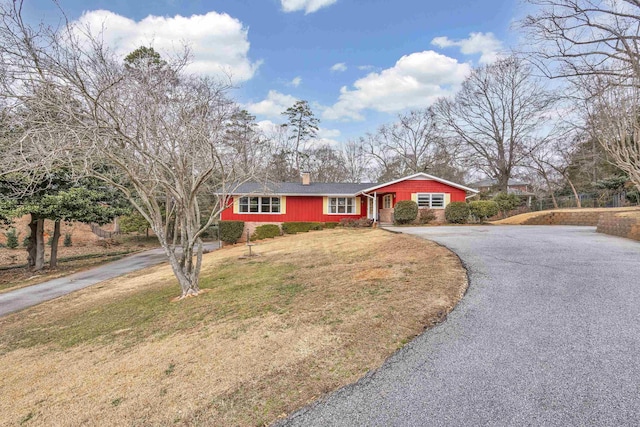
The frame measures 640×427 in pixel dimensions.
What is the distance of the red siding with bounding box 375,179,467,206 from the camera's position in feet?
63.8

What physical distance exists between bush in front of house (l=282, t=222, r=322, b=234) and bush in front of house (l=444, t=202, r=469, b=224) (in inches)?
305

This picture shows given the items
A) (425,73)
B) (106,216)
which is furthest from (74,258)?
(425,73)

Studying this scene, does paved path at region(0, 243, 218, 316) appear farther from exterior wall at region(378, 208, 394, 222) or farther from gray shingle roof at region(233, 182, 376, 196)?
exterior wall at region(378, 208, 394, 222)

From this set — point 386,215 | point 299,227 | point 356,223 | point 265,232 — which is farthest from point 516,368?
point 386,215

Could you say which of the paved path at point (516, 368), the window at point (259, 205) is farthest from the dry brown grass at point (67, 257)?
the paved path at point (516, 368)

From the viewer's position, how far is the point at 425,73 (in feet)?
73.7

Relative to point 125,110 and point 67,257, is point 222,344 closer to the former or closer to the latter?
point 125,110

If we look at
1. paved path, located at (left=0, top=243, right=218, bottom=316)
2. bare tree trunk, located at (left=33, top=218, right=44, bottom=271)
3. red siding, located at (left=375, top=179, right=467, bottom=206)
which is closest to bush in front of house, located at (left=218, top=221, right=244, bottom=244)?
paved path, located at (left=0, top=243, right=218, bottom=316)

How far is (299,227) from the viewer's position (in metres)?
19.5

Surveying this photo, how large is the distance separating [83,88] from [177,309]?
4.11 metres

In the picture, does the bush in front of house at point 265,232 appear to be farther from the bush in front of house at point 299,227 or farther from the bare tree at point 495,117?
the bare tree at point 495,117

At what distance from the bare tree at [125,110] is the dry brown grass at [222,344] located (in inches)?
75.7

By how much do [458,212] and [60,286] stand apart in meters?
18.7

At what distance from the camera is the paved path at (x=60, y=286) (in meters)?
8.91
